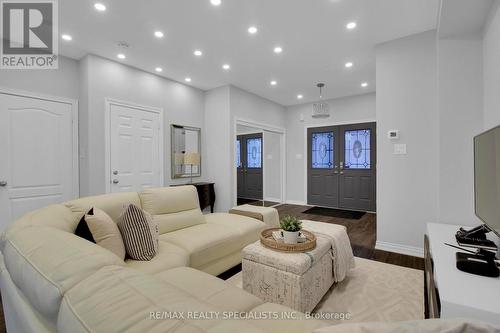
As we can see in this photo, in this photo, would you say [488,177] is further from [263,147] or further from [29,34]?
[263,147]

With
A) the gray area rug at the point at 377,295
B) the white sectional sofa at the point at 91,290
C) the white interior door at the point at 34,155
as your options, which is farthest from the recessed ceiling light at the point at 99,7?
the gray area rug at the point at 377,295

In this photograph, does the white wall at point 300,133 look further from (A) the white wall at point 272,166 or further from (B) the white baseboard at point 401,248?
(B) the white baseboard at point 401,248

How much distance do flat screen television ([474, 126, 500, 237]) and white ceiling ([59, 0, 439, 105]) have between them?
5.79 feet

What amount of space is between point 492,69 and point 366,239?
101 inches

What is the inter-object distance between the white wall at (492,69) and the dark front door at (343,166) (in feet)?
10.9

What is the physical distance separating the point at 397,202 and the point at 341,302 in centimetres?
174

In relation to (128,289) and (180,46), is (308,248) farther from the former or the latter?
(180,46)

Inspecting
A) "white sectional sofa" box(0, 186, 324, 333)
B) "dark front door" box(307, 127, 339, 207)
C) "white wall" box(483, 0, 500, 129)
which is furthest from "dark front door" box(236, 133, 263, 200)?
"white sectional sofa" box(0, 186, 324, 333)

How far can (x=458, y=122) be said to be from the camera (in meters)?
2.29

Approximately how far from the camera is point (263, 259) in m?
1.82

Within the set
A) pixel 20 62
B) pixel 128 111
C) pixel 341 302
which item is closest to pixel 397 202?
pixel 341 302

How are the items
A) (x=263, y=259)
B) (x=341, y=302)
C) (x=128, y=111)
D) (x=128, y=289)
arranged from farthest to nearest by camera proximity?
1. (x=128, y=111)
2. (x=341, y=302)
3. (x=263, y=259)
4. (x=128, y=289)

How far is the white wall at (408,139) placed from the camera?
2.86 meters

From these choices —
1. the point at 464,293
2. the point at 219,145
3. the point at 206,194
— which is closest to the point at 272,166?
the point at 219,145
